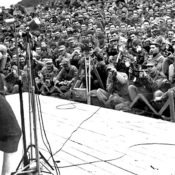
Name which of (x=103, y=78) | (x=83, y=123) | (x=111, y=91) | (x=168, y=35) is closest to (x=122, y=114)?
(x=83, y=123)

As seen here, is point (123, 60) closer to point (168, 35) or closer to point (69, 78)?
point (69, 78)

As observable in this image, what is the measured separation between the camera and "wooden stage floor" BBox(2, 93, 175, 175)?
3189mm

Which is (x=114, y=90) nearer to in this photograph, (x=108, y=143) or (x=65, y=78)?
(x=65, y=78)

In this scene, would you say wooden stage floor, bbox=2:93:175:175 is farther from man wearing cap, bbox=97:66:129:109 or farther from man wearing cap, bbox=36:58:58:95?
man wearing cap, bbox=36:58:58:95

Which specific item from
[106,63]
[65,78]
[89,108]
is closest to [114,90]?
[89,108]

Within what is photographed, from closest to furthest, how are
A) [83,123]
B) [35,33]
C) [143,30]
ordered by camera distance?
1. [35,33]
2. [83,123]
3. [143,30]

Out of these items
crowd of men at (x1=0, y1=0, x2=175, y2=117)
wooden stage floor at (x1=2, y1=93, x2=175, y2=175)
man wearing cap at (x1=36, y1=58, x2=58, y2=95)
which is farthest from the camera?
man wearing cap at (x1=36, y1=58, x2=58, y2=95)

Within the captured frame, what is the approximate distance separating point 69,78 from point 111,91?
154cm

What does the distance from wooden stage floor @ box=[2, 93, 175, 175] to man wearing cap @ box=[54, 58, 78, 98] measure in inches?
68.2

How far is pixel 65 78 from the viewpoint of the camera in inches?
293

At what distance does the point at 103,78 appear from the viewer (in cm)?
661

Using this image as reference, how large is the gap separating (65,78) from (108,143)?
3.74 metres

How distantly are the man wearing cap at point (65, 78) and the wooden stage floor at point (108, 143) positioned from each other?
68.2 inches

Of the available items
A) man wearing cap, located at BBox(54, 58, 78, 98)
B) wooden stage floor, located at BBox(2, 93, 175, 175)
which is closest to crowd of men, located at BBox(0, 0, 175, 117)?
man wearing cap, located at BBox(54, 58, 78, 98)
